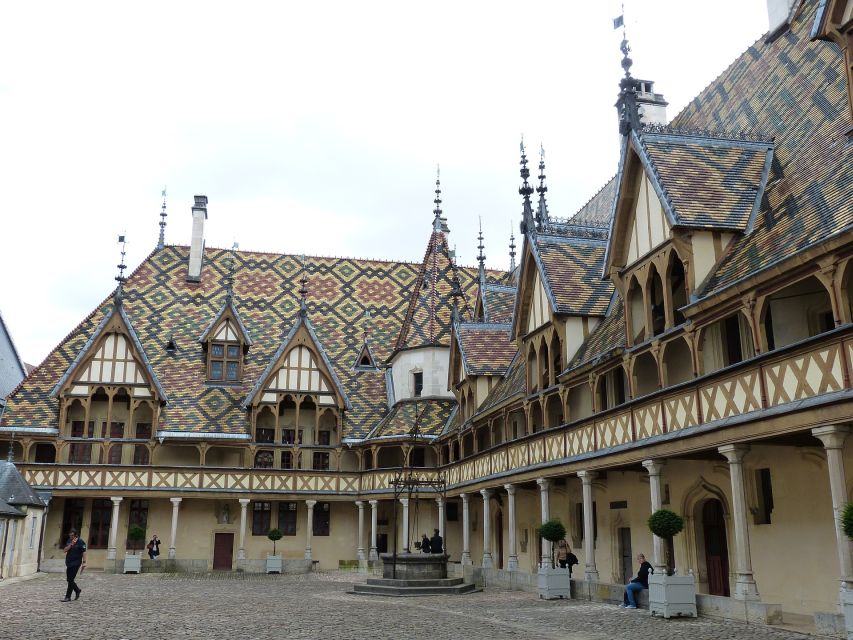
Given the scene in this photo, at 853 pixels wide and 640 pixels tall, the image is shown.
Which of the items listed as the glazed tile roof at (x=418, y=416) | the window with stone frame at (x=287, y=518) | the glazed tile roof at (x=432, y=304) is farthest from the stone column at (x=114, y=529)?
the glazed tile roof at (x=432, y=304)

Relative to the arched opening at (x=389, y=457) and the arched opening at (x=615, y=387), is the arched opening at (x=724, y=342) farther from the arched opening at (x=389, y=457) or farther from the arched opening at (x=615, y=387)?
the arched opening at (x=389, y=457)

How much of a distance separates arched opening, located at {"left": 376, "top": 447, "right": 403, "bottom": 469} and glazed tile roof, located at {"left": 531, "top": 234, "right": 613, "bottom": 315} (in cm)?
1553

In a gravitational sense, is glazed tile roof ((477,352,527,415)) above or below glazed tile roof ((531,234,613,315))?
below

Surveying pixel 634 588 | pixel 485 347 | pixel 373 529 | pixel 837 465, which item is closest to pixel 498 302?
pixel 485 347

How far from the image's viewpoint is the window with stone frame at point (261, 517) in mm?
36094

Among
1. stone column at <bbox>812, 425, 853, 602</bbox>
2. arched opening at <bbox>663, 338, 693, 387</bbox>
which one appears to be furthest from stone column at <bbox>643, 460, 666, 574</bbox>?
stone column at <bbox>812, 425, 853, 602</bbox>

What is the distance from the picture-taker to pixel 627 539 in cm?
2198

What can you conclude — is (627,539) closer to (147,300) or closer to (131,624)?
(131,624)

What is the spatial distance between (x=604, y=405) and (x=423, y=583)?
6.52m

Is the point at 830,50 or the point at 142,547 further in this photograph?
the point at 142,547

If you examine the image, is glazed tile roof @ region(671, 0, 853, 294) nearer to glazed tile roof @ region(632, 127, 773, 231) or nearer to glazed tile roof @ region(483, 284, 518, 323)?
glazed tile roof @ region(632, 127, 773, 231)

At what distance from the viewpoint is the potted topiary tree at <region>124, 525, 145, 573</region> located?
31703 millimetres

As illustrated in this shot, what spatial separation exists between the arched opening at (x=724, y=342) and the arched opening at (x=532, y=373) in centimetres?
716

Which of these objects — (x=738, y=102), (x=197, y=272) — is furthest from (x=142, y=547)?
(x=738, y=102)
